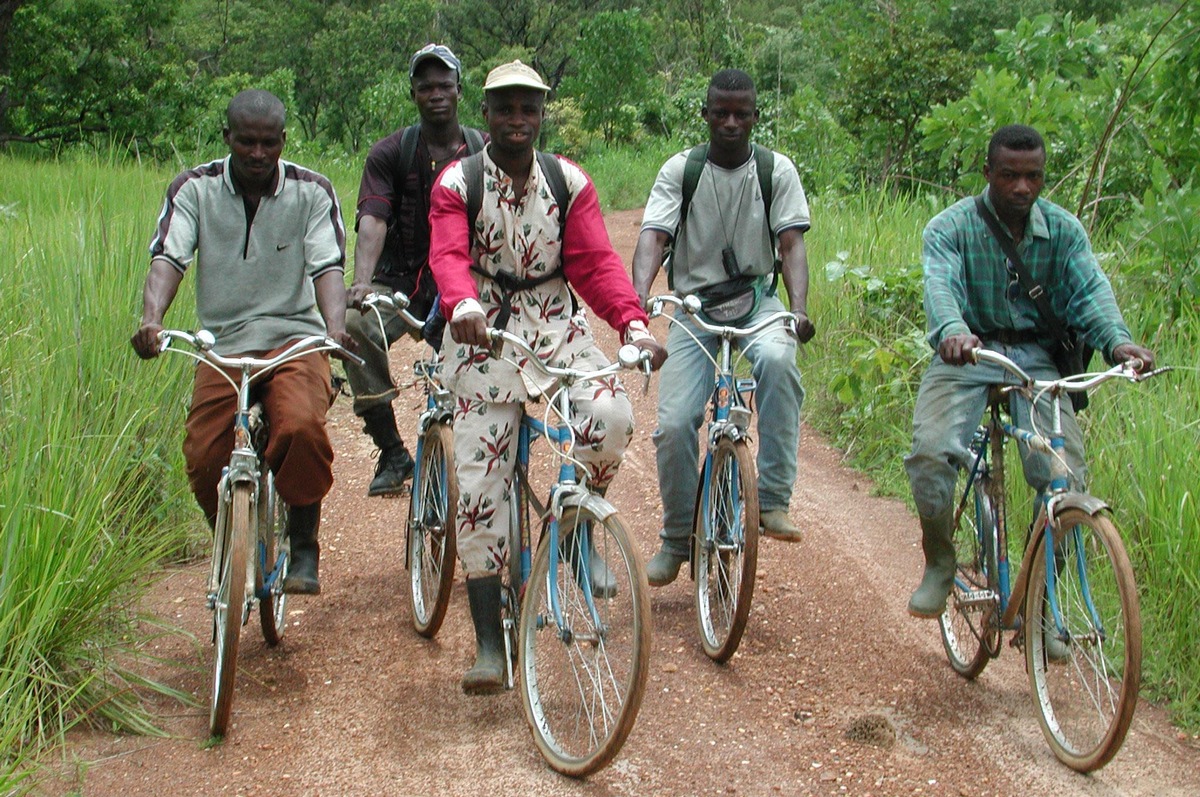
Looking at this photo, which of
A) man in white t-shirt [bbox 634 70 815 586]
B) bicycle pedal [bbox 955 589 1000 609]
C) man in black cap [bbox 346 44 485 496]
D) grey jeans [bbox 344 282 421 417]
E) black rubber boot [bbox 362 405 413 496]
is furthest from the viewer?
black rubber boot [bbox 362 405 413 496]

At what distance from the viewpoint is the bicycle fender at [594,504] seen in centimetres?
366

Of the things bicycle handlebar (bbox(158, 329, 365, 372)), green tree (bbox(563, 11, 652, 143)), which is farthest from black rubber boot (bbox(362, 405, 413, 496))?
green tree (bbox(563, 11, 652, 143))

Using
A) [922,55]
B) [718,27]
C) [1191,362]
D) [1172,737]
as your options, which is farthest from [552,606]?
[718,27]

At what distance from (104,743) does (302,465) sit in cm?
110

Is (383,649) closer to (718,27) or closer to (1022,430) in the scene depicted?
(1022,430)

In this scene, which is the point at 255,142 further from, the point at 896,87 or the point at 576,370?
the point at 896,87

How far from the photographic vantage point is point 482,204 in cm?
415

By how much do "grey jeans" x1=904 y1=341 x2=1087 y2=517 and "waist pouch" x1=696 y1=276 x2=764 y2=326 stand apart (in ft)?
2.83

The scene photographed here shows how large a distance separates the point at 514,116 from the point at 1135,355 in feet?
6.66

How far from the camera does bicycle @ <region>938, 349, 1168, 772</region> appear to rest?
3639 millimetres

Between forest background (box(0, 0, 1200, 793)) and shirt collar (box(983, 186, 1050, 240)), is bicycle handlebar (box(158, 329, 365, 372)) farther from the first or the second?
shirt collar (box(983, 186, 1050, 240))

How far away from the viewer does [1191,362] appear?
5793 mm

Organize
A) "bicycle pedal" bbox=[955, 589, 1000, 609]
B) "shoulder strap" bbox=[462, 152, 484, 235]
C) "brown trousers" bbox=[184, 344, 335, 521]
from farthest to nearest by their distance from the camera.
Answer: "brown trousers" bbox=[184, 344, 335, 521], "bicycle pedal" bbox=[955, 589, 1000, 609], "shoulder strap" bbox=[462, 152, 484, 235]

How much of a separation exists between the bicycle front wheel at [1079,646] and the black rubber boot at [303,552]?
8.23 feet
